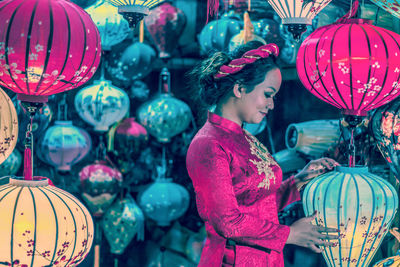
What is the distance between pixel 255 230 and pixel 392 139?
0.72m

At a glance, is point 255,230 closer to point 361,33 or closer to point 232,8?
point 361,33

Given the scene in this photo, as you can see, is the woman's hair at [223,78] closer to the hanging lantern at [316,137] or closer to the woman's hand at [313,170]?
the woman's hand at [313,170]

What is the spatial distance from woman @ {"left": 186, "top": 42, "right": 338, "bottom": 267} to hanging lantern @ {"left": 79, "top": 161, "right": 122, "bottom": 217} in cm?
181

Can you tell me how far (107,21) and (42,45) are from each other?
54.9 inches

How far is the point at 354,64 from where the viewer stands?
77.3 inches

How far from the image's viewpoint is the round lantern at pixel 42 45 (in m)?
1.85

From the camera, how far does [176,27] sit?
3.75 m

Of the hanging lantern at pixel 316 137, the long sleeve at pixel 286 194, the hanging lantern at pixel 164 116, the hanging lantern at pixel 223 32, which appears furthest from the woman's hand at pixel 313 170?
the hanging lantern at pixel 164 116

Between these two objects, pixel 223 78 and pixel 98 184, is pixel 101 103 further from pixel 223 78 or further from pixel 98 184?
pixel 223 78

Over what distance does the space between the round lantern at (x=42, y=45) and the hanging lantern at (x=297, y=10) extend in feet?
2.24

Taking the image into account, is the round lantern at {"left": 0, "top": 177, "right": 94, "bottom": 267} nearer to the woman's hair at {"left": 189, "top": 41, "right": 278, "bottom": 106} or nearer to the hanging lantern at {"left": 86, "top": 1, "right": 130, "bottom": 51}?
the woman's hair at {"left": 189, "top": 41, "right": 278, "bottom": 106}

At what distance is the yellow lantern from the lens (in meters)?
1.95

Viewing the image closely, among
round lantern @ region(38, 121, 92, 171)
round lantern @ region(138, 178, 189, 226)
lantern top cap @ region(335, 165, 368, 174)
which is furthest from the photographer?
round lantern @ region(138, 178, 189, 226)

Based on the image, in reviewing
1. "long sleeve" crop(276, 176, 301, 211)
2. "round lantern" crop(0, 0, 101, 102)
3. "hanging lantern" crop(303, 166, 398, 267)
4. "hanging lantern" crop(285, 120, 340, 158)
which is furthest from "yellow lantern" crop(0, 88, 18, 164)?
"hanging lantern" crop(285, 120, 340, 158)
